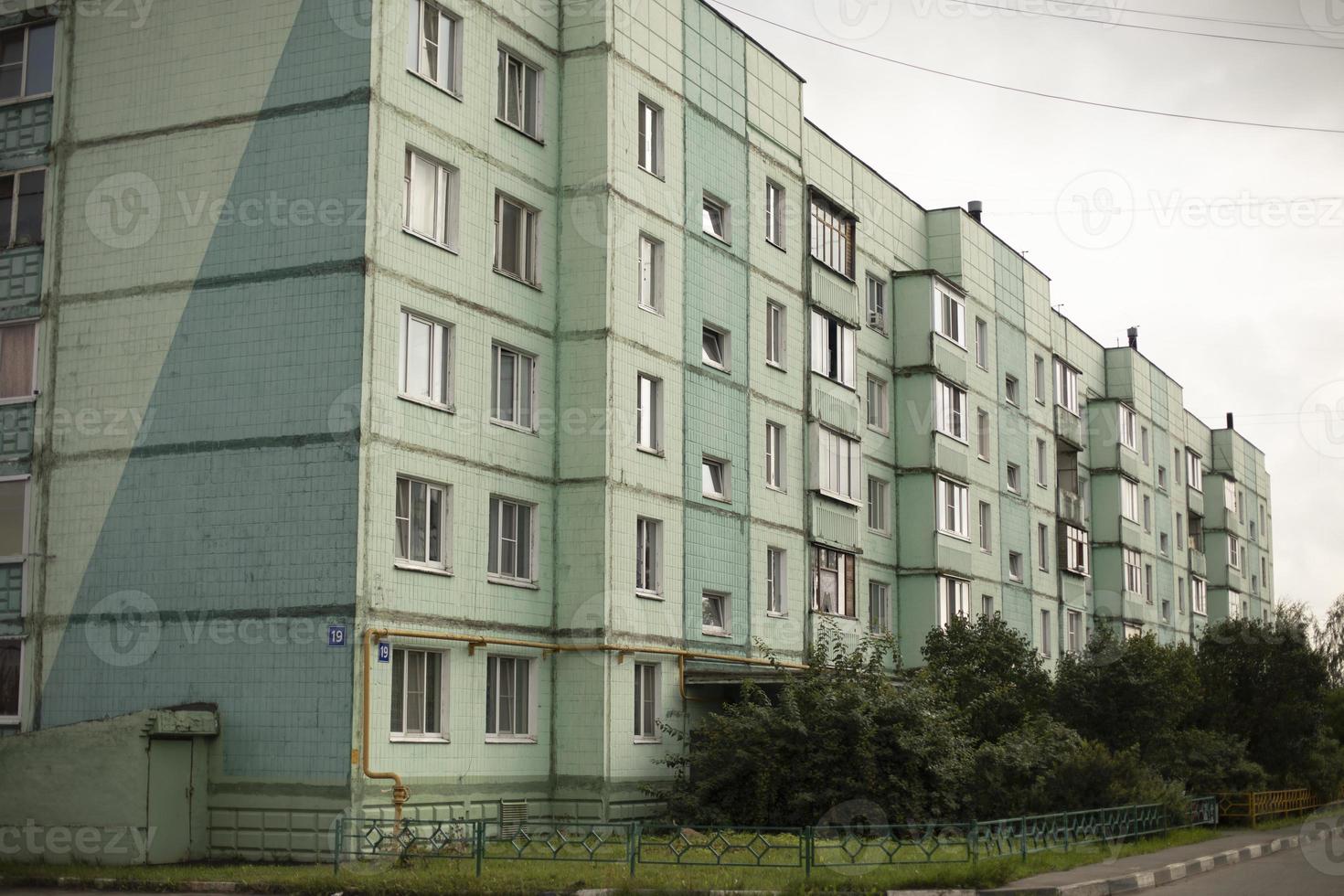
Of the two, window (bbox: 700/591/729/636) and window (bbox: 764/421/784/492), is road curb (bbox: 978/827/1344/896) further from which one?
window (bbox: 764/421/784/492)

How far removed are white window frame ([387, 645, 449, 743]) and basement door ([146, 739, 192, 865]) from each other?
3040 millimetres

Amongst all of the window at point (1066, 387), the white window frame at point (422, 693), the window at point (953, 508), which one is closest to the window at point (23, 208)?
the white window frame at point (422, 693)

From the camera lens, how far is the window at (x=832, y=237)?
36.6 meters

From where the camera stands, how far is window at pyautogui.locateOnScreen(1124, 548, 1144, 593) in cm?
5947

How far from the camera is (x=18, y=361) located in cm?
2688

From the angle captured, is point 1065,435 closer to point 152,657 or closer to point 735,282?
point 735,282

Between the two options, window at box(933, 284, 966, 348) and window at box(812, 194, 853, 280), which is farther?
window at box(933, 284, 966, 348)

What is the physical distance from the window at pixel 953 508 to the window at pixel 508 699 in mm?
17980

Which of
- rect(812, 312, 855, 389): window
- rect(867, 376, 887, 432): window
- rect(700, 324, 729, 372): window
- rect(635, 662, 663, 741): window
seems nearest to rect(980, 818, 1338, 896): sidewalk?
rect(635, 662, 663, 741): window

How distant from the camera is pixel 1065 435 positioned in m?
54.3

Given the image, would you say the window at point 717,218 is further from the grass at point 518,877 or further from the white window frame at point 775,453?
the grass at point 518,877

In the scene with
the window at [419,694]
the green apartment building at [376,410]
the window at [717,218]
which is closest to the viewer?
the green apartment building at [376,410]

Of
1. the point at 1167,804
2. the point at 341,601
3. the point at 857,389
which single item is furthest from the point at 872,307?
the point at 341,601

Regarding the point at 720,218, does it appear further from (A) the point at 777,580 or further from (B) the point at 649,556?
(B) the point at 649,556
